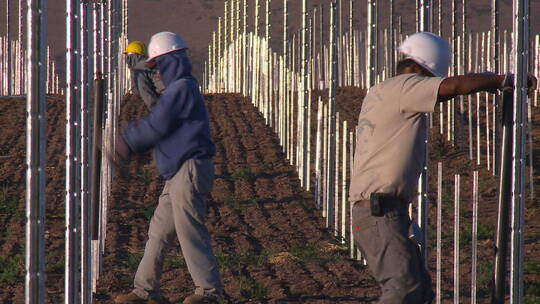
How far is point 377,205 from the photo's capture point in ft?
17.2

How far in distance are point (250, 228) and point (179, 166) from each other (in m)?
4.49

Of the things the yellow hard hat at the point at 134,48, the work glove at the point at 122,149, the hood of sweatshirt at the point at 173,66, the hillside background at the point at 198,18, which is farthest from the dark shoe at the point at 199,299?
the hillside background at the point at 198,18

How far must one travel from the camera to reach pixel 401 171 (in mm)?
5320

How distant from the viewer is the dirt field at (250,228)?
8477 mm

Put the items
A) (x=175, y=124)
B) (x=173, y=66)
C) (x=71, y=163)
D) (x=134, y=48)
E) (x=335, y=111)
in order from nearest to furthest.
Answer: (x=71, y=163) → (x=175, y=124) → (x=173, y=66) → (x=335, y=111) → (x=134, y=48)

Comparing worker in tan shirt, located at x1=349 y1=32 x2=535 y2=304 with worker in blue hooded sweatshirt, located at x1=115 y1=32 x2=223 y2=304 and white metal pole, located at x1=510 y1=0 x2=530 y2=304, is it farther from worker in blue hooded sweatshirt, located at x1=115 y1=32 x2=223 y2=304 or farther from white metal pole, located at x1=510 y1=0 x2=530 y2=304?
worker in blue hooded sweatshirt, located at x1=115 y1=32 x2=223 y2=304

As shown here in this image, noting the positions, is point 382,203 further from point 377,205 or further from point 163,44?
point 163,44

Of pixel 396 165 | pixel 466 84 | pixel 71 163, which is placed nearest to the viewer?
pixel 466 84

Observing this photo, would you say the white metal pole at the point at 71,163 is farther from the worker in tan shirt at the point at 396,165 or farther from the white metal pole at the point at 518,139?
the white metal pole at the point at 518,139

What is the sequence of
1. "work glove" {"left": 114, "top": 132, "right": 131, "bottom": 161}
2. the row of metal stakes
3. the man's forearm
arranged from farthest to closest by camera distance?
"work glove" {"left": 114, "top": 132, "right": 131, "bottom": 161} < the row of metal stakes < the man's forearm

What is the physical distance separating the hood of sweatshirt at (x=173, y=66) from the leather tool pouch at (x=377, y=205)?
7.92 ft

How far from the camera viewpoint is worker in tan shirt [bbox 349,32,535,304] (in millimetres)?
5211

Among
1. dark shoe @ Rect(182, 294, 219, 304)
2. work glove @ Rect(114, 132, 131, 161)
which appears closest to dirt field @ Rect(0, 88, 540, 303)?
work glove @ Rect(114, 132, 131, 161)

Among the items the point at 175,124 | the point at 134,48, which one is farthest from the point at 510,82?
the point at 134,48
